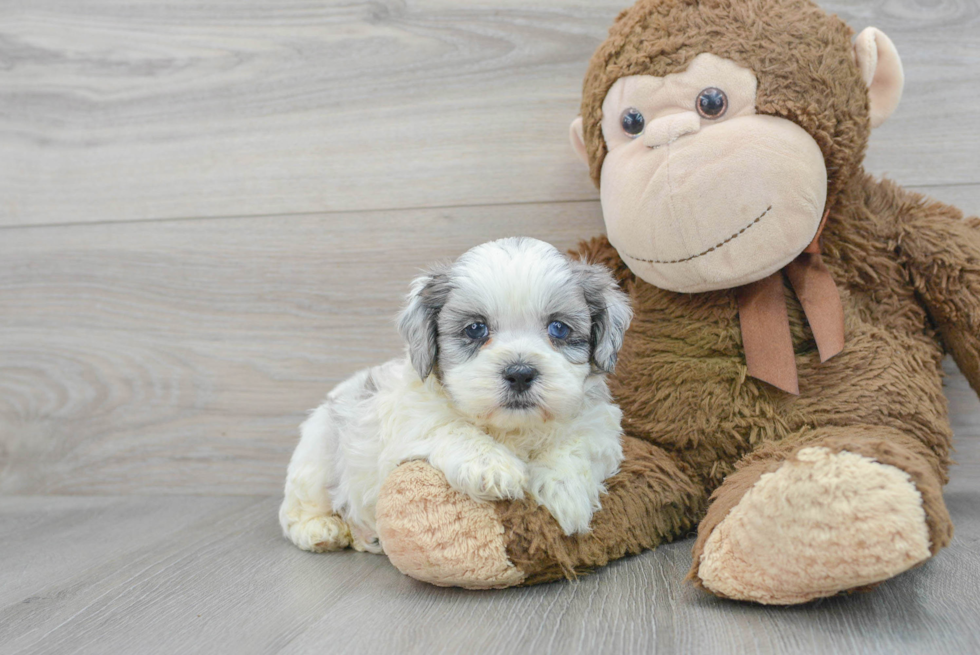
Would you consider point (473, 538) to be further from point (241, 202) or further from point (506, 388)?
point (241, 202)

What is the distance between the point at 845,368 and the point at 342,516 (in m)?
1.11

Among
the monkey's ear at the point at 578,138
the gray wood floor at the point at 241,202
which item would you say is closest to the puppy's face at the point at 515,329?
the monkey's ear at the point at 578,138

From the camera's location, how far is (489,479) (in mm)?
1299

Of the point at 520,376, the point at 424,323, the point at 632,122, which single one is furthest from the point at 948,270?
→ the point at 424,323

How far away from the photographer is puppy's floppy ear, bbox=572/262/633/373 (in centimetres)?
144

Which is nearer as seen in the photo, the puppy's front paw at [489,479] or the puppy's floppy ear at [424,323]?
the puppy's front paw at [489,479]

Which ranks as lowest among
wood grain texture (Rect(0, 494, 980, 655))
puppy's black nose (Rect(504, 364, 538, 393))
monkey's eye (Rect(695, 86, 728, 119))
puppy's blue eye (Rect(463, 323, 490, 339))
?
wood grain texture (Rect(0, 494, 980, 655))

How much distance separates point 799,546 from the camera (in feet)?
3.66

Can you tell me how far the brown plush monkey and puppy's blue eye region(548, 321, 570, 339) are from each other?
0.24 m

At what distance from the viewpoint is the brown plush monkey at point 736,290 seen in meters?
1.32

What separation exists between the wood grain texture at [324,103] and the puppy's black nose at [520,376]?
87 cm

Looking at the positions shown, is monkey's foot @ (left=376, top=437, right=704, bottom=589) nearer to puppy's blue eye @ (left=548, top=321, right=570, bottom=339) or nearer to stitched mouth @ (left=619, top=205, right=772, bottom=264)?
puppy's blue eye @ (left=548, top=321, right=570, bottom=339)

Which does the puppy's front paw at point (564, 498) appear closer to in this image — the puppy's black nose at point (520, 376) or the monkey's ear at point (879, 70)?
the puppy's black nose at point (520, 376)

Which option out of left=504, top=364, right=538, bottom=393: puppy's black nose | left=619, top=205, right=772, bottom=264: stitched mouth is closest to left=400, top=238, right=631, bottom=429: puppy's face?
left=504, top=364, right=538, bottom=393: puppy's black nose
